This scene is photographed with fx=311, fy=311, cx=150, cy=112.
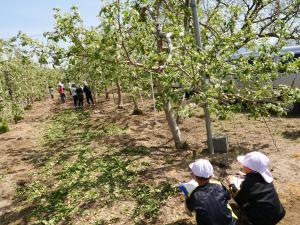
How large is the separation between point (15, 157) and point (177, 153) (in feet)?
17.6

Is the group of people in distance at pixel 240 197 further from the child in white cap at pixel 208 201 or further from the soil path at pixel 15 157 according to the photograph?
the soil path at pixel 15 157

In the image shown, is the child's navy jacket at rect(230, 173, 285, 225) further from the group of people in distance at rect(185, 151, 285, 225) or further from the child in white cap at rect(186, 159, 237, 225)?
the child in white cap at rect(186, 159, 237, 225)

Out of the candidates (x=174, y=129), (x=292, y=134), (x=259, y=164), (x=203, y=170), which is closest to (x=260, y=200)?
(x=259, y=164)

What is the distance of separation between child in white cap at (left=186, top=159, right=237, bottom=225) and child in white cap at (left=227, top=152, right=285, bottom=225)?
0.38 metres

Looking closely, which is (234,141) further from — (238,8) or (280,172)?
(238,8)

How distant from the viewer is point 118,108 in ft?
59.8

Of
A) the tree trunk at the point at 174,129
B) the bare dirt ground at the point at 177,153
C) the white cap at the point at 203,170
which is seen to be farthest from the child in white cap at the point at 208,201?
the tree trunk at the point at 174,129

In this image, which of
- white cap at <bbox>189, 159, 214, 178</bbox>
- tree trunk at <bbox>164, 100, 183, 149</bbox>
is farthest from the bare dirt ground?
white cap at <bbox>189, 159, 214, 178</bbox>

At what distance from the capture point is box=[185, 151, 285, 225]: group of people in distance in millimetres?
4012

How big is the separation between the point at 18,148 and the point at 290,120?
421 inches

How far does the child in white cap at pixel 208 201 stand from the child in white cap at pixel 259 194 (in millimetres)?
375

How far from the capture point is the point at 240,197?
4.52m

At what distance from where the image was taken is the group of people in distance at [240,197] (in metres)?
4.01

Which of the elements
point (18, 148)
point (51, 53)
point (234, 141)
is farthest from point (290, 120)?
point (18, 148)
